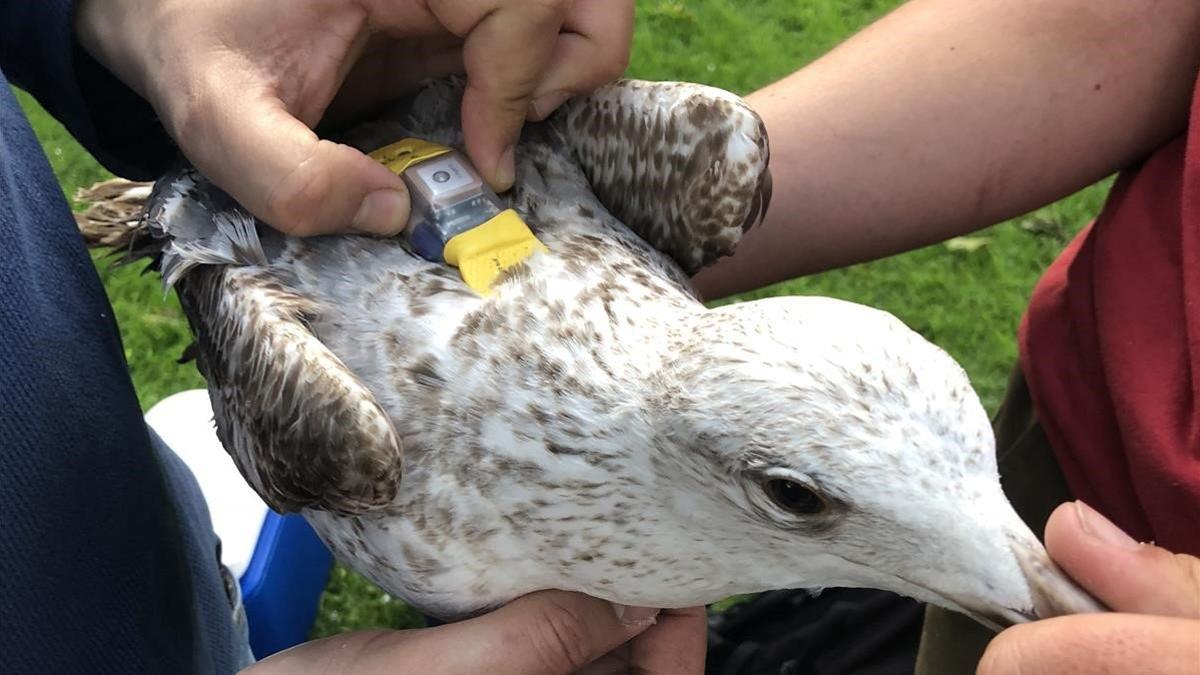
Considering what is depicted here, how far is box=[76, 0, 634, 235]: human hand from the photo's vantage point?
1.44 meters

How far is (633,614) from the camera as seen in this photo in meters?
1.66

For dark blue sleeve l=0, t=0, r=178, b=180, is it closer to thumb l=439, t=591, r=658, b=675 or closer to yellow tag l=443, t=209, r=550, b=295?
yellow tag l=443, t=209, r=550, b=295

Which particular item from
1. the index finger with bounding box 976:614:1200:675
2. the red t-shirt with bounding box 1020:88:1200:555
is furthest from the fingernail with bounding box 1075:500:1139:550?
the red t-shirt with bounding box 1020:88:1200:555

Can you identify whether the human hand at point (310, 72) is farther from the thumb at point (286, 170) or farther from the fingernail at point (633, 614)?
the fingernail at point (633, 614)

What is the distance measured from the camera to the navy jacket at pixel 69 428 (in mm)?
1484

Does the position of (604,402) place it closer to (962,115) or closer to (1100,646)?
(1100,646)

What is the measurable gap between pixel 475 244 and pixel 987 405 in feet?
9.84

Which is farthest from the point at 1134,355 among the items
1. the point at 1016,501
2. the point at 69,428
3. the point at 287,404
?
the point at 69,428

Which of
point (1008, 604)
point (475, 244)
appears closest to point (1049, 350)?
point (1008, 604)

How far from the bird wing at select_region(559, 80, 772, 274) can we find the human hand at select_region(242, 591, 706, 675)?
612 mm

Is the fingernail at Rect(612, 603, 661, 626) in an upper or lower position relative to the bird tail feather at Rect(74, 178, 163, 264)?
lower

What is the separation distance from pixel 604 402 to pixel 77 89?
3.30 ft

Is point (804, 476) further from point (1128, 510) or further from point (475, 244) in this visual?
point (1128, 510)

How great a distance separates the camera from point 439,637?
1.55 m
